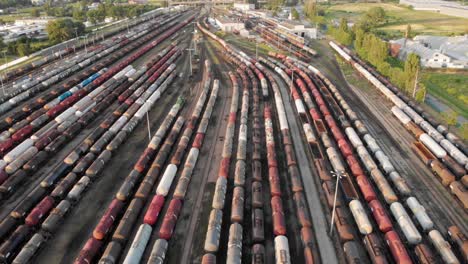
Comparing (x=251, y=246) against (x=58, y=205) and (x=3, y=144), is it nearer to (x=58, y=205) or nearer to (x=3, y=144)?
(x=58, y=205)

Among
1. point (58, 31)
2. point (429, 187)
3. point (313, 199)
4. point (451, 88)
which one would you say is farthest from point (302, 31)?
point (313, 199)

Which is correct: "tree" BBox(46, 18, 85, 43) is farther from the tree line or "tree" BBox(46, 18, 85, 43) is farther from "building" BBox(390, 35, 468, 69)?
"building" BBox(390, 35, 468, 69)

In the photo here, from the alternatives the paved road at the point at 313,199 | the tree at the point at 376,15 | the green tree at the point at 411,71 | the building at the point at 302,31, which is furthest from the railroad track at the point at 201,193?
the tree at the point at 376,15

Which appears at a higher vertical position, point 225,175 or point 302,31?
point 302,31

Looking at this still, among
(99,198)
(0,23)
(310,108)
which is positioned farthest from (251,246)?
(0,23)

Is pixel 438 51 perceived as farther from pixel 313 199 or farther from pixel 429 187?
pixel 313 199
